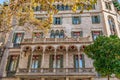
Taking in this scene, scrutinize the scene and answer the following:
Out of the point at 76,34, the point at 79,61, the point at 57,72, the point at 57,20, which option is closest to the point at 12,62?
the point at 57,72

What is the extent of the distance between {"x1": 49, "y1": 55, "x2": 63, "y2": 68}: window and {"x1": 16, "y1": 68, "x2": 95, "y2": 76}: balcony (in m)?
1.09

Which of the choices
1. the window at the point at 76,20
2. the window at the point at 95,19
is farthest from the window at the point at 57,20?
the window at the point at 95,19

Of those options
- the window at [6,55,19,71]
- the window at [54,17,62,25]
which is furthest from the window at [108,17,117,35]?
the window at [6,55,19,71]

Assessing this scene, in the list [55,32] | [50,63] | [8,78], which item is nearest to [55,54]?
[50,63]

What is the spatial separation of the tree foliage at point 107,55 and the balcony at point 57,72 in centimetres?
436

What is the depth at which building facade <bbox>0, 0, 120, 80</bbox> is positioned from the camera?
80.1ft

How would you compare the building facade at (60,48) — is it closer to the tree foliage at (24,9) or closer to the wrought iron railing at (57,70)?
the wrought iron railing at (57,70)

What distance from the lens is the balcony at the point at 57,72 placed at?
24.0 metres

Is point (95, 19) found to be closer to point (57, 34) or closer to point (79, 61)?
point (57, 34)

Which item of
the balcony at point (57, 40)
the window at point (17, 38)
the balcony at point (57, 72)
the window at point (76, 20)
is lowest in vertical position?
the balcony at point (57, 72)

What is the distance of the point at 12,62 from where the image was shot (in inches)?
1067

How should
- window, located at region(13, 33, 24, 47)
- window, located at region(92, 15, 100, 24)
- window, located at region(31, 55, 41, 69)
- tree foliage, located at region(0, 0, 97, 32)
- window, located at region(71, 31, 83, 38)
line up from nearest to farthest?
1. tree foliage, located at region(0, 0, 97, 32)
2. window, located at region(31, 55, 41, 69)
3. window, located at region(13, 33, 24, 47)
4. window, located at region(71, 31, 83, 38)
5. window, located at region(92, 15, 100, 24)

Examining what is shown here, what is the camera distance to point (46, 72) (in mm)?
24359

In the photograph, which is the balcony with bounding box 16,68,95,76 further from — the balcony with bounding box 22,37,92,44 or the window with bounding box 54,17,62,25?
the window with bounding box 54,17,62,25
